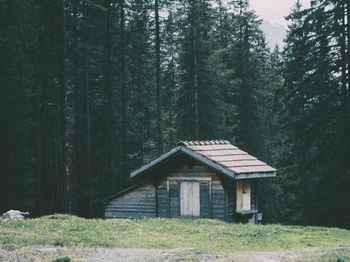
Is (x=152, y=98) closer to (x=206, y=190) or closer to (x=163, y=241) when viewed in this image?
(x=206, y=190)

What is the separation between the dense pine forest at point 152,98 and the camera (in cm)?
3447

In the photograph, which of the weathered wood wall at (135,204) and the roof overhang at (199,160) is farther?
the weathered wood wall at (135,204)

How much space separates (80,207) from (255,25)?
67.0 feet

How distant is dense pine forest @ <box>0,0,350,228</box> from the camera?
34.5 m

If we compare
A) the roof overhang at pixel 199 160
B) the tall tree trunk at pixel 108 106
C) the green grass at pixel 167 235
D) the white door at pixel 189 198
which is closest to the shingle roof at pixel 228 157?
the roof overhang at pixel 199 160

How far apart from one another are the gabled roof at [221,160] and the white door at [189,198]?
4.88 feet

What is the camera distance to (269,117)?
190 feet

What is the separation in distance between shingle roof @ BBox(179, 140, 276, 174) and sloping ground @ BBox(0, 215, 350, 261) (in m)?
4.08

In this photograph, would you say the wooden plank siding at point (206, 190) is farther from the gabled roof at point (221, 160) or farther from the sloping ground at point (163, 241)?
the sloping ground at point (163, 241)

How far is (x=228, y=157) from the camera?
30.9 meters

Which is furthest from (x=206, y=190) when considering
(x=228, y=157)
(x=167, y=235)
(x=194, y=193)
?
(x=167, y=235)

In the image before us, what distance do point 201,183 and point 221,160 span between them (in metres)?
1.53

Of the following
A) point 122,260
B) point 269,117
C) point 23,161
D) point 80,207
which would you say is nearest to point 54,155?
point 80,207

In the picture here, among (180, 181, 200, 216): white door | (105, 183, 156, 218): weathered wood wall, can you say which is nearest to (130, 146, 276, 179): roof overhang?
(105, 183, 156, 218): weathered wood wall
